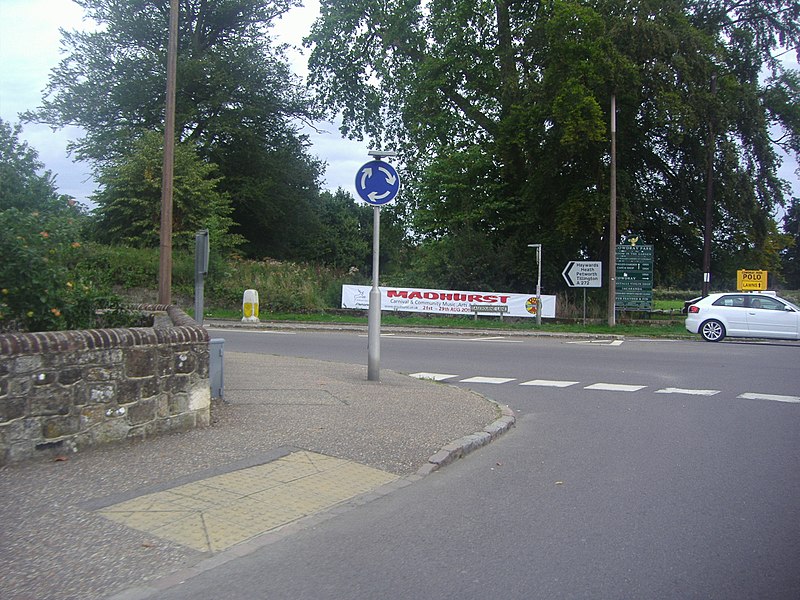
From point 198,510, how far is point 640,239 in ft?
103

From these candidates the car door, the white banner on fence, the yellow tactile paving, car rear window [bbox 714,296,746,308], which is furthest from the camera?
the white banner on fence

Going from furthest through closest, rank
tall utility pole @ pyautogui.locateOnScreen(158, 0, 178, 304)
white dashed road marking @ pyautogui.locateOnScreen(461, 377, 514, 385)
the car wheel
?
the car wheel < tall utility pole @ pyautogui.locateOnScreen(158, 0, 178, 304) < white dashed road marking @ pyautogui.locateOnScreen(461, 377, 514, 385)

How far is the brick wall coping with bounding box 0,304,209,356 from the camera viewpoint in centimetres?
606

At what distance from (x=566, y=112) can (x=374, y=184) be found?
18543mm

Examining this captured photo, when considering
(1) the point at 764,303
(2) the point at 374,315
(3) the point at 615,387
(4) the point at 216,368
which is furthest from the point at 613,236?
(4) the point at 216,368

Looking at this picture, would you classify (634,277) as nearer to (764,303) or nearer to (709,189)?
(709,189)

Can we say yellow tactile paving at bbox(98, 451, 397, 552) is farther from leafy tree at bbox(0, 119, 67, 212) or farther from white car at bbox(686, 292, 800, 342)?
white car at bbox(686, 292, 800, 342)

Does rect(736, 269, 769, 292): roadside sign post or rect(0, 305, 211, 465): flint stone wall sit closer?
rect(0, 305, 211, 465): flint stone wall

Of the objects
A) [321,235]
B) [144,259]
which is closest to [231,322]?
[144,259]

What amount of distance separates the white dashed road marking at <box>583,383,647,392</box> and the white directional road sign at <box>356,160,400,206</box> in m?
4.49

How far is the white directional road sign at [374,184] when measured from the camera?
449 inches

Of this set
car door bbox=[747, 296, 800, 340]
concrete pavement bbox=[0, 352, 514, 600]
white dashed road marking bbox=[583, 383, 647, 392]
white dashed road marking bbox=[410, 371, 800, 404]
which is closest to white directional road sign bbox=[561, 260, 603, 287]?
car door bbox=[747, 296, 800, 340]

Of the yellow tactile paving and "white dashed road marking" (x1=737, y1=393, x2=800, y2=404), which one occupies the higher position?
"white dashed road marking" (x1=737, y1=393, x2=800, y2=404)

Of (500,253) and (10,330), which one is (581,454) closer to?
(10,330)
